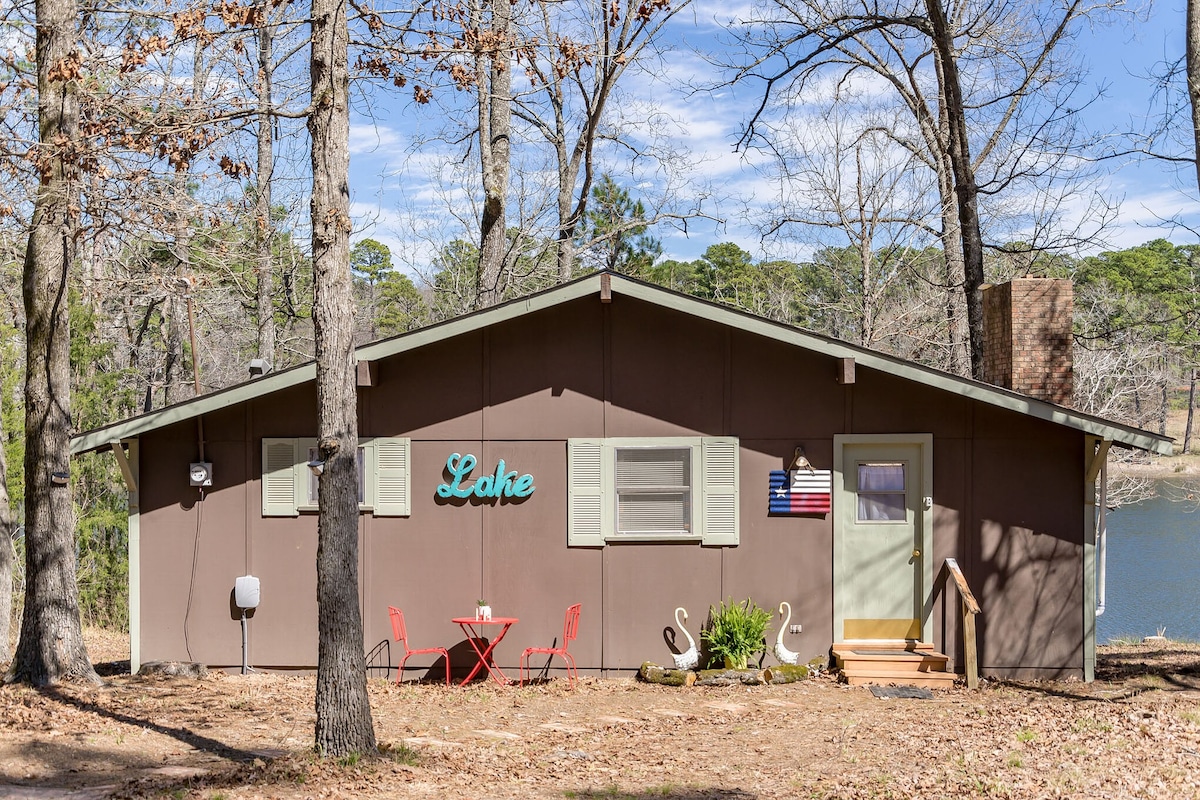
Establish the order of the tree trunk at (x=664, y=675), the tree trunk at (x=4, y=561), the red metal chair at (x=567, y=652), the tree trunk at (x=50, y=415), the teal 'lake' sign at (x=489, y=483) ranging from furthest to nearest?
the tree trunk at (x=4, y=561) < the teal 'lake' sign at (x=489, y=483) < the red metal chair at (x=567, y=652) < the tree trunk at (x=664, y=675) < the tree trunk at (x=50, y=415)

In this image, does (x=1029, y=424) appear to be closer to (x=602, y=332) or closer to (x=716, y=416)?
(x=716, y=416)

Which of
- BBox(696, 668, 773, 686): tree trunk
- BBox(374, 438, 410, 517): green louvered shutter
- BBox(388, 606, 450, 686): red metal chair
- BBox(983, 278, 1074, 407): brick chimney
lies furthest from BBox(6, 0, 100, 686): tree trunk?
BBox(983, 278, 1074, 407): brick chimney

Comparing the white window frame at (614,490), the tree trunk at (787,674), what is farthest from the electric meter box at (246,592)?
the tree trunk at (787,674)

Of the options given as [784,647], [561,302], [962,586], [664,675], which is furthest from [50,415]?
[962,586]

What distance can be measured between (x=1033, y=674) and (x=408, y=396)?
21.4 ft

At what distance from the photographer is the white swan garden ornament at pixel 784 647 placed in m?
→ 9.66

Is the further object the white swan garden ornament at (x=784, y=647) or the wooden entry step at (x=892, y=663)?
the white swan garden ornament at (x=784, y=647)

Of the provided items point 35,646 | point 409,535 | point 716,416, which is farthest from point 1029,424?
point 35,646

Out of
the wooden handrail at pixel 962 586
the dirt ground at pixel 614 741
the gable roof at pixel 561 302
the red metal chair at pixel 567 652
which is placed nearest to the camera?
the dirt ground at pixel 614 741

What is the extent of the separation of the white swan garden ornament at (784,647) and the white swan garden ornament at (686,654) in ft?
2.51

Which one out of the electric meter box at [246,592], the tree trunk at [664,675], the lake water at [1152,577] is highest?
the electric meter box at [246,592]

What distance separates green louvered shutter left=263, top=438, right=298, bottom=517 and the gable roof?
0.68 m

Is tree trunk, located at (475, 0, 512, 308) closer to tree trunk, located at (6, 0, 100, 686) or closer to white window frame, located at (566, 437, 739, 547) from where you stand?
white window frame, located at (566, 437, 739, 547)

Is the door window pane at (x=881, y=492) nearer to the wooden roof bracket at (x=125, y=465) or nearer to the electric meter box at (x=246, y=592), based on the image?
the electric meter box at (x=246, y=592)
